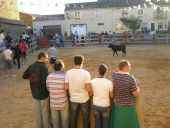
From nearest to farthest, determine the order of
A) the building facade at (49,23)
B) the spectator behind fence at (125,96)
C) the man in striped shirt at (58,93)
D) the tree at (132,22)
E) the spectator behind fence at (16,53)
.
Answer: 1. the spectator behind fence at (125,96)
2. the man in striped shirt at (58,93)
3. the spectator behind fence at (16,53)
4. the tree at (132,22)
5. the building facade at (49,23)

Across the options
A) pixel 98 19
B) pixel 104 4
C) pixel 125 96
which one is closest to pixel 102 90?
pixel 125 96

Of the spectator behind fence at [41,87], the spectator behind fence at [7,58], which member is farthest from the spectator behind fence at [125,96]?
the spectator behind fence at [7,58]

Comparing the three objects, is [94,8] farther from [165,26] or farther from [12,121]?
[12,121]

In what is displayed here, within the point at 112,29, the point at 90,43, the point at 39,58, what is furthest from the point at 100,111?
the point at 112,29

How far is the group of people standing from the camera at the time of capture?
674cm

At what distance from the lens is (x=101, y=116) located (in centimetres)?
698

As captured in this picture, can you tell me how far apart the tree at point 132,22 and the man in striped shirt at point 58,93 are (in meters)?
61.7

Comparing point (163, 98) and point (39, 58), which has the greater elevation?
point (39, 58)

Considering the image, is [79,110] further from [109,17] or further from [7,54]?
[109,17]

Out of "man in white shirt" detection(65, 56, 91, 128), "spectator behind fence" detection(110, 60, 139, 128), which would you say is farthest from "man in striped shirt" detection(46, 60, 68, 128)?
"spectator behind fence" detection(110, 60, 139, 128)

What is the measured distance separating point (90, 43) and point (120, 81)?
1429 inches

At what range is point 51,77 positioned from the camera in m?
7.23

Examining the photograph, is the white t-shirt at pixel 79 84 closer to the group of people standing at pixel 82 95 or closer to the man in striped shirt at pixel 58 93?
the group of people standing at pixel 82 95

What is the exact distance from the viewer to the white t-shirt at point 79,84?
23.3ft
